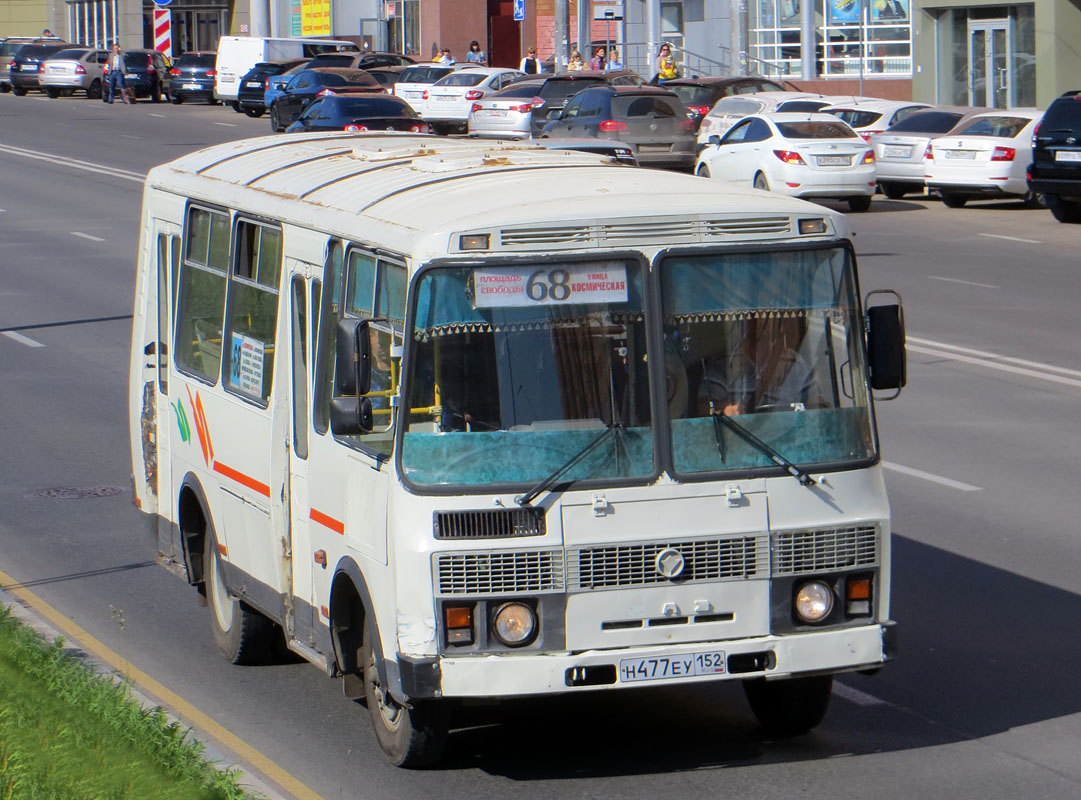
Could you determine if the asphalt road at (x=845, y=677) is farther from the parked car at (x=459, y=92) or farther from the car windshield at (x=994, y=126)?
the parked car at (x=459, y=92)

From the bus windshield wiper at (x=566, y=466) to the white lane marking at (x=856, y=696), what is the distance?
2.12 m

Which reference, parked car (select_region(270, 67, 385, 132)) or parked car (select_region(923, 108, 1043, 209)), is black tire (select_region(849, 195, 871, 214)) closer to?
parked car (select_region(923, 108, 1043, 209))

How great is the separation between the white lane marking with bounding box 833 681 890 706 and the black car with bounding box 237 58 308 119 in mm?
47105

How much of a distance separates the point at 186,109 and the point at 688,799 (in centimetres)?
5388

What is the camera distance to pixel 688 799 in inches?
263

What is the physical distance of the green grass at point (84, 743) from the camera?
605 centimetres

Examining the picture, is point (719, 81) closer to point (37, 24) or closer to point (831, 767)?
point (831, 767)

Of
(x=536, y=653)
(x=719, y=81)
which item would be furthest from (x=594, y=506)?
(x=719, y=81)

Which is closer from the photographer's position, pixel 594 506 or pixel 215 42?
pixel 594 506

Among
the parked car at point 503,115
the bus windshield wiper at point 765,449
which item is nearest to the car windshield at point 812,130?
the parked car at point 503,115

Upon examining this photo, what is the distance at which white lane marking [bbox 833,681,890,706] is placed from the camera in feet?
26.1

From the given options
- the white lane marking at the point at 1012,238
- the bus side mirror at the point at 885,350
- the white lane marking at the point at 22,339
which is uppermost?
the white lane marking at the point at 1012,238

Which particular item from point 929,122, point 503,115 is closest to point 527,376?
point 929,122

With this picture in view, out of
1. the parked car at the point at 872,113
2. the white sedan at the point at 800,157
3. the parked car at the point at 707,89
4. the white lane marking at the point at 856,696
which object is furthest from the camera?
the parked car at the point at 707,89
